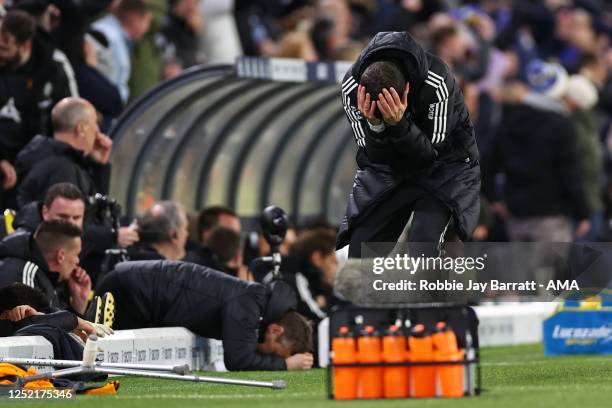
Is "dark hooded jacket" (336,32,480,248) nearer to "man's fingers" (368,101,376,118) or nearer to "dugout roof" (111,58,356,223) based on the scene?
"man's fingers" (368,101,376,118)

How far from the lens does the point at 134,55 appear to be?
15906 mm

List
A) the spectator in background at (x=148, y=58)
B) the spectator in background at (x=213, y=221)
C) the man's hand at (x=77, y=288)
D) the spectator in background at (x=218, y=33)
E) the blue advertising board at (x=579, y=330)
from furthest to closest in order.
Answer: the spectator in background at (x=218, y=33), the spectator in background at (x=148, y=58), the spectator in background at (x=213, y=221), the blue advertising board at (x=579, y=330), the man's hand at (x=77, y=288)

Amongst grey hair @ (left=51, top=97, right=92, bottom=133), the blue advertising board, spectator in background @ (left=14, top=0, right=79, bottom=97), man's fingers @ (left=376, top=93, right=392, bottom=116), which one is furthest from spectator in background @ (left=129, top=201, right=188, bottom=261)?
man's fingers @ (left=376, top=93, right=392, bottom=116)

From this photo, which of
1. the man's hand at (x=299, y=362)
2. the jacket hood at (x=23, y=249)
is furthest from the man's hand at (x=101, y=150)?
the man's hand at (x=299, y=362)

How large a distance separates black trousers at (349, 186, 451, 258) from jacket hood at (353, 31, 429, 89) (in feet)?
2.27

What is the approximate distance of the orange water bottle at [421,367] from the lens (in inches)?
318

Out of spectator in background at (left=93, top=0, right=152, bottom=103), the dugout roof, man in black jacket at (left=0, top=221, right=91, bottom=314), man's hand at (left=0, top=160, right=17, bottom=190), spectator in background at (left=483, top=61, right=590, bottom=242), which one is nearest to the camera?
man in black jacket at (left=0, top=221, right=91, bottom=314)

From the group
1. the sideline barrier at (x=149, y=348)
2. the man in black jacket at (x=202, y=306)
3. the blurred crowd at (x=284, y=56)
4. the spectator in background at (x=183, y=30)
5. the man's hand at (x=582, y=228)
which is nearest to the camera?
→ the sideline barrier at (x=149, y=348)

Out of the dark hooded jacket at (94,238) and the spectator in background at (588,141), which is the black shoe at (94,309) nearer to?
the dark hooded jacket at (94,238)

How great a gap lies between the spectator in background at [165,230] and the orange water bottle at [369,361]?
5.29 metres

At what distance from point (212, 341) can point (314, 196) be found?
22.0 ft

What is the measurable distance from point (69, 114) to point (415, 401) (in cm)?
575

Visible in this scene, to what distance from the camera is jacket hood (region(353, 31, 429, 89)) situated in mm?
9266

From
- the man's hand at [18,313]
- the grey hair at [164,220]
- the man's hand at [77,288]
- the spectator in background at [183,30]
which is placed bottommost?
the man's hand at [18,313]
